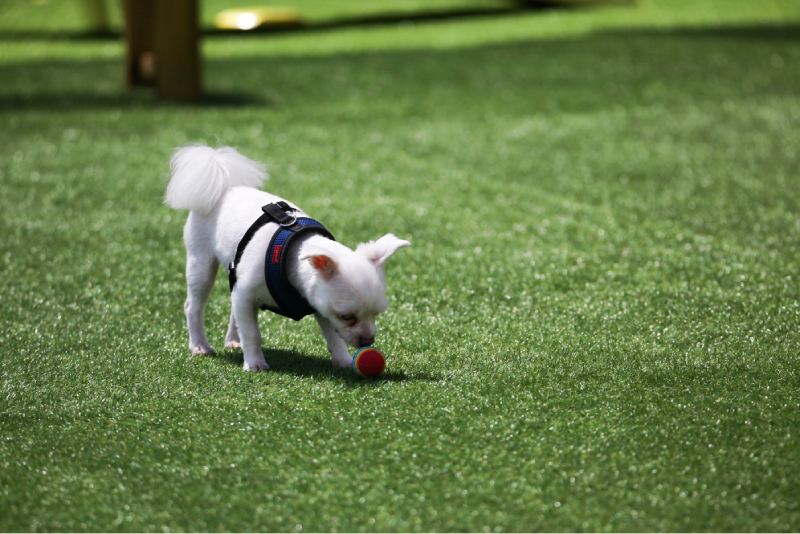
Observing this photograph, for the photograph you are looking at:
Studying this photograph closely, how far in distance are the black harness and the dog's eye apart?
0.18 m

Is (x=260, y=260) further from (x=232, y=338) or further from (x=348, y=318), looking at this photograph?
(x=232, y=338)

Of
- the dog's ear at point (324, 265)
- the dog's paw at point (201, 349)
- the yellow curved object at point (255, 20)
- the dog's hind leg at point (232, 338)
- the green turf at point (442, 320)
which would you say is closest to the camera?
the green turf at point (442, 320)

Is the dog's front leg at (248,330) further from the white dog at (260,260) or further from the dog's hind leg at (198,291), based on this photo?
the dog's hind leg at (198,291)

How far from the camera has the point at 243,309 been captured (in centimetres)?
405

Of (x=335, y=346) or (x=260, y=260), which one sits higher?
(x=260, y=260)

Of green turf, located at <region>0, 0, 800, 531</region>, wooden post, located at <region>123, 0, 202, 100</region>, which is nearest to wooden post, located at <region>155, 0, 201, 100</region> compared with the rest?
wooden post, located at <region>123, 0, 202, 100</region>

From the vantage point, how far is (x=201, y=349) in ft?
14.5

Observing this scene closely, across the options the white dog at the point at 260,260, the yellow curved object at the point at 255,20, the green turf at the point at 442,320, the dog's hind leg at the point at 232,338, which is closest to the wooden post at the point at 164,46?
the green turf at the point at 442,320

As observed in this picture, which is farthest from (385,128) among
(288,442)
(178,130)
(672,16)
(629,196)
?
(672,16)

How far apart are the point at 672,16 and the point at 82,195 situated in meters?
10.5

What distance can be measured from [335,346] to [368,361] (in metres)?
0.25

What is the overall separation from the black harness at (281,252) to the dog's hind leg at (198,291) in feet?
0.74

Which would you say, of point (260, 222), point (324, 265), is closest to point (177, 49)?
point (260, 222)

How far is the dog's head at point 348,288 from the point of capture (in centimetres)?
373
